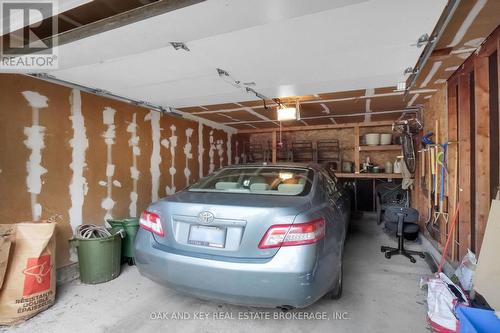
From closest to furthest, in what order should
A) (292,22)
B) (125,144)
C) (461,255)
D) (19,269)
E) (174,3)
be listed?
(174,3) → (292,22) → (19,269) → (461,255) → (125,144)

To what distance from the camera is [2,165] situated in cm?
240

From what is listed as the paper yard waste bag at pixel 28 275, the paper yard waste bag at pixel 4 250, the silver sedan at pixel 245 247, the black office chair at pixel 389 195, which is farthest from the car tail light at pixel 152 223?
the black office chair at pixel 389 195

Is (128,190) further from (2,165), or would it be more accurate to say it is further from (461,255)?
(461,255)

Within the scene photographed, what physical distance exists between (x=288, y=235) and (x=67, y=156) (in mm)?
2691

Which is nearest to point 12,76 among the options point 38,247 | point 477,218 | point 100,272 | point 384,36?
point 38,247

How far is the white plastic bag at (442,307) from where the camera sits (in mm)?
1859

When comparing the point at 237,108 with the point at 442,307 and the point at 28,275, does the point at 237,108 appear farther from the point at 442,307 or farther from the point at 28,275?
the point at 442,307

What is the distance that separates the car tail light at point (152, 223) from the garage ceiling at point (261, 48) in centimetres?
127

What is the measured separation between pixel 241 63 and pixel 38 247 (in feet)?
7.68

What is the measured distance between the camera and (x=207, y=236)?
1828mm

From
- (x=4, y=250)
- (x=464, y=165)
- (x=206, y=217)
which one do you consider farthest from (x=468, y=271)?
(x=4, y=250)

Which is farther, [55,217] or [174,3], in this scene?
[55,217]

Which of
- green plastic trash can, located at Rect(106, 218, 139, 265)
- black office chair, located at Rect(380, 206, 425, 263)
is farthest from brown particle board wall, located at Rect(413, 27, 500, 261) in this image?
green plastic trash can, located at Rect(106, 218, 139, 265)

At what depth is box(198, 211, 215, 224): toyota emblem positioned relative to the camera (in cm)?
183
